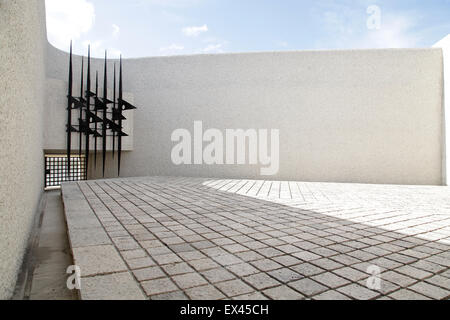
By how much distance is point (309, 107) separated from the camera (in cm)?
734

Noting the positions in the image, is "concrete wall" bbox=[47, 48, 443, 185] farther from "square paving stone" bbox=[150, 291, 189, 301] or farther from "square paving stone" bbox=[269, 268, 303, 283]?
"square paving stone" bbox=[150, 291, 189, 301]

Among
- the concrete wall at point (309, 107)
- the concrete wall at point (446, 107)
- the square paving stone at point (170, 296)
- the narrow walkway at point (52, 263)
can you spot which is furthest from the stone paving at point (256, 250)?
the concrete wall at point (446, 107)

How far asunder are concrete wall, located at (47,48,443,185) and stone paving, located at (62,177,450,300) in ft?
12.0

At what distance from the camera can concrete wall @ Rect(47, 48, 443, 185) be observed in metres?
7.00

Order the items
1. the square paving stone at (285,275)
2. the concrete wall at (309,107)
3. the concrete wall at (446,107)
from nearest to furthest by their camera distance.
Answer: the square paving stone at (285,275), the concrete wall at (446,107), the concrete wall at (309,107)

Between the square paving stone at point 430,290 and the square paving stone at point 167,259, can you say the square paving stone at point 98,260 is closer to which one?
the square paving stone at point 167,259

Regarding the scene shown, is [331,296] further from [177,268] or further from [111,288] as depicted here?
[111,288]

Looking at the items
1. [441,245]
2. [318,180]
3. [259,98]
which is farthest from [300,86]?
[441,245]

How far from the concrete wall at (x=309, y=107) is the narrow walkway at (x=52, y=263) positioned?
16.6ft

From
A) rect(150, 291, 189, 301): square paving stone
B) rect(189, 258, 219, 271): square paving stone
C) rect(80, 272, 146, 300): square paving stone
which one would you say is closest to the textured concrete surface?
rect(80, 272, 146, 300): square paving stone

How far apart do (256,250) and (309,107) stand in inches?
239

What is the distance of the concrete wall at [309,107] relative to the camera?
275 inches

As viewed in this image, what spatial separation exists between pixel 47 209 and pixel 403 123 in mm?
8114

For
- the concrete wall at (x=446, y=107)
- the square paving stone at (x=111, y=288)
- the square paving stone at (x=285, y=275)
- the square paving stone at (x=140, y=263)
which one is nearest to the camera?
the square paving stone at (x=111, y=288)
